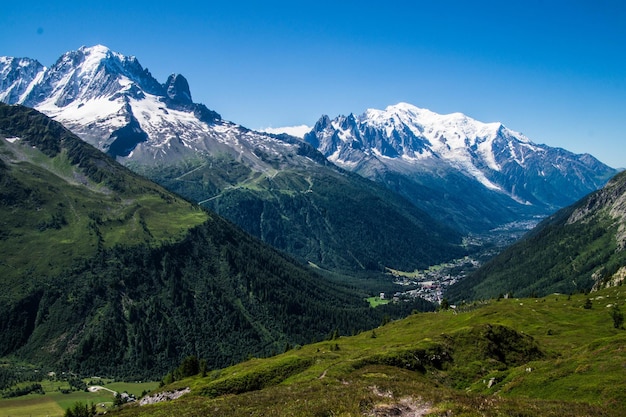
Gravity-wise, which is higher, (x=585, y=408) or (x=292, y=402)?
(x=585, y=408)

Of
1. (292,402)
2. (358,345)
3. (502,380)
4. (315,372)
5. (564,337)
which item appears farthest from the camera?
(358,345)

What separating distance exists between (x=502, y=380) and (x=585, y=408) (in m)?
31.9

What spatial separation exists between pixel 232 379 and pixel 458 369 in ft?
144

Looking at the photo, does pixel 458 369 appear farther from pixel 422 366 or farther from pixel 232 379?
pixel 232 379

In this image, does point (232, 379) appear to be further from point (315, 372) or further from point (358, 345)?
point (358, 345)

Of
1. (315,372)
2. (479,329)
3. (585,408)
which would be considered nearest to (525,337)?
(479,329)

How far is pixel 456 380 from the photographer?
83.5 meters

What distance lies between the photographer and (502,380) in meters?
72.4

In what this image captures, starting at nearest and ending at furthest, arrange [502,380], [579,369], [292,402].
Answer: [292,402] → [579,369] → [502,380]

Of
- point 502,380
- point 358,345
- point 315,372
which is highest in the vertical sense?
point 502,380

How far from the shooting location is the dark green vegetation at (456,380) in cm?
4484

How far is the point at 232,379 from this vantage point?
3541 inches

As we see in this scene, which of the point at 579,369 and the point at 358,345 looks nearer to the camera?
the point at 579,369

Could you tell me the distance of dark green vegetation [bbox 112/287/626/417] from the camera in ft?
147
